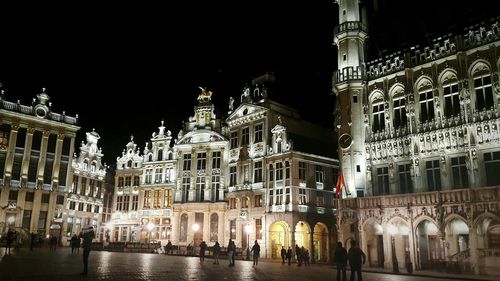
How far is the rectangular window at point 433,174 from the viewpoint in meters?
33.4

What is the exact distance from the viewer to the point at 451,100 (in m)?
33.8

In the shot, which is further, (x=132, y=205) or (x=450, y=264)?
(x=132, y=205)

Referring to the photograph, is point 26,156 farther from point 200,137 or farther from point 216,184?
point 216,184

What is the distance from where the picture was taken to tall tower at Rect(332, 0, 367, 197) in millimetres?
37594

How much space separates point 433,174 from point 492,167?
14.3ft

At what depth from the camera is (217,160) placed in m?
56.3

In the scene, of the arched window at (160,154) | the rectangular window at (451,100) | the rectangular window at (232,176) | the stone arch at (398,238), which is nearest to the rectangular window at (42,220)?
the arched window at (160,154)

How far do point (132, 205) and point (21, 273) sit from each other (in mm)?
50253

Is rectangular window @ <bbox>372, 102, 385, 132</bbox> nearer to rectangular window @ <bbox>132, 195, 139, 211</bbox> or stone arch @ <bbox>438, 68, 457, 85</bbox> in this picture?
stone arch @ <bbox>438, 68, 457, 85</bbox>

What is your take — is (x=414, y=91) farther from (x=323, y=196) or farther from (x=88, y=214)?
(x=88, y=214)

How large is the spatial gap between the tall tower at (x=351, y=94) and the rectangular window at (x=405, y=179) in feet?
9.92

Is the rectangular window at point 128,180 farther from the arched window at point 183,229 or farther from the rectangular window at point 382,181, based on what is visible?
the rectangular window at point 382,181

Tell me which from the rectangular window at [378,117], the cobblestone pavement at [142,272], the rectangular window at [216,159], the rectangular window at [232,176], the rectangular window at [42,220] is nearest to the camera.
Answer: the cobblestone pavement at [142,272]

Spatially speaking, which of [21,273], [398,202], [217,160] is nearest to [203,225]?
[217,160]
